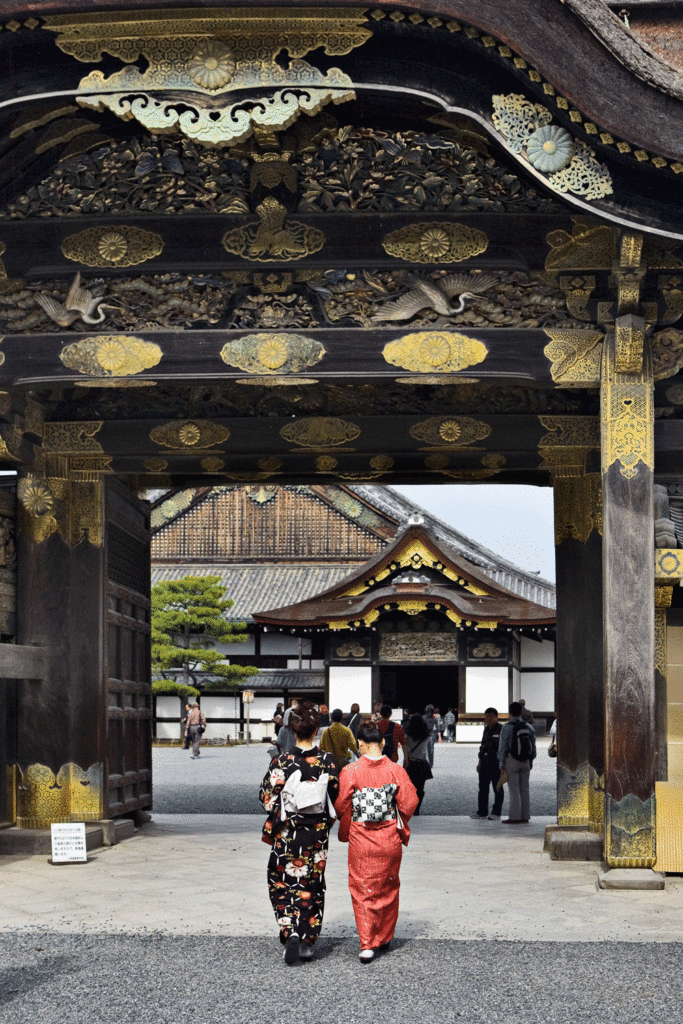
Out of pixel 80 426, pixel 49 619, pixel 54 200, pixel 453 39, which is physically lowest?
pixel 49 619

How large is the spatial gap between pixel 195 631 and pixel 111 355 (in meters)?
31.0

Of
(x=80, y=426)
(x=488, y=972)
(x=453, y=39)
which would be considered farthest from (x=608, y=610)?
(x=80, y=426)

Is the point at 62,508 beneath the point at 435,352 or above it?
beneath

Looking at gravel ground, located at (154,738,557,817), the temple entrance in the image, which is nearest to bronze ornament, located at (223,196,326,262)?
gravel ground, located at (154,738,557,817)

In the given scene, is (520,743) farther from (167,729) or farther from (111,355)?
(167,729)

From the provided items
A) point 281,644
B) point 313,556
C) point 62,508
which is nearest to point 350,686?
point 281,644

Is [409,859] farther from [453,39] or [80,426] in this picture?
[453,39]

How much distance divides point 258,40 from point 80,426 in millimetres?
4391

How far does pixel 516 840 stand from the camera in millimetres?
11992

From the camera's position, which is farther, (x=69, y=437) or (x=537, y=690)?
(x=537, y=690)

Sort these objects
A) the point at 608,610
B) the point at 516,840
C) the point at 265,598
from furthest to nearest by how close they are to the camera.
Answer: the point at 265,598, the point at 516,840, the point at 608,610

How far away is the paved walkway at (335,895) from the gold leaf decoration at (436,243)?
4447mm

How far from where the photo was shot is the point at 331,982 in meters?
6.15

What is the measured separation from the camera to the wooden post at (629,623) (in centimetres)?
838
